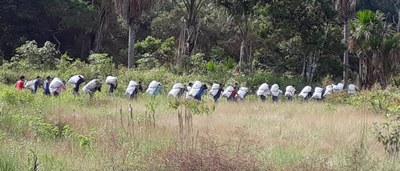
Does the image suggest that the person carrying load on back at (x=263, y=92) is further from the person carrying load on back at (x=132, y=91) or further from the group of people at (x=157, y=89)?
the person carrying load on back at (x=132, y=91)

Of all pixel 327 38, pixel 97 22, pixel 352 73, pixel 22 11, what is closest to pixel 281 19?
pixel 327 38

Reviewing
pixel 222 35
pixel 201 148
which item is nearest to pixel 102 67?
pixel 222 35

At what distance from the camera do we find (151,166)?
6941mm

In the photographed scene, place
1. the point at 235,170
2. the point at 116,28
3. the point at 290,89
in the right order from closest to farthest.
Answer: the point at 235,170 → the point at 290,89 → the point at 116,28

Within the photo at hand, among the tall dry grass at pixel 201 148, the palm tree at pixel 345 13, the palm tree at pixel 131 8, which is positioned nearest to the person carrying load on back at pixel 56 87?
the tall dry grass at pixel 201 148

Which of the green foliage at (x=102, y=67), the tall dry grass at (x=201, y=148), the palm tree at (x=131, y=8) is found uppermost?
the palm tree at (x=131, y=8)

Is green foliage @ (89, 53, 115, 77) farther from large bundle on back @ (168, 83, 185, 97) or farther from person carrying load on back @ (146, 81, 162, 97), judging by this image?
large bundle on back @ (168, 83, 185, 97)

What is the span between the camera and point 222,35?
45.4 meters

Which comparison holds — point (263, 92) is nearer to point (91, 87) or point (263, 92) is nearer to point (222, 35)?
point (91, 87)

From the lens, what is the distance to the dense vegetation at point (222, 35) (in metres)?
30.9

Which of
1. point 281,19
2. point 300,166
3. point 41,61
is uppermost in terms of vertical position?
point 281,19

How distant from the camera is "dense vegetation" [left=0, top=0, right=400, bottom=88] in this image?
3092 cm

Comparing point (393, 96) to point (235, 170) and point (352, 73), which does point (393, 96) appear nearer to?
point (235, 170)

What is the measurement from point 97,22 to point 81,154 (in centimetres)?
3547
